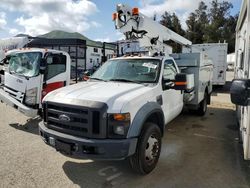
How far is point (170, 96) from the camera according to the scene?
5.31 metres

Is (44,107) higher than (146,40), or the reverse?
(146,40)

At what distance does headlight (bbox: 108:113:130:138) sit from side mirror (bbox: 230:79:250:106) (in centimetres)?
143

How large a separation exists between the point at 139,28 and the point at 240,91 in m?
3.80

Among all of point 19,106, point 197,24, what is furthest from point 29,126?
point 197,24

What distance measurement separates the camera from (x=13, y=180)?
385 centimetres

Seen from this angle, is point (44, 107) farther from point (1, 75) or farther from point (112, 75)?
point (1, 75)

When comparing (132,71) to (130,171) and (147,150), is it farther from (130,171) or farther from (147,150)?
(130,171)

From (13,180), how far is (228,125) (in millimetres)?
5915

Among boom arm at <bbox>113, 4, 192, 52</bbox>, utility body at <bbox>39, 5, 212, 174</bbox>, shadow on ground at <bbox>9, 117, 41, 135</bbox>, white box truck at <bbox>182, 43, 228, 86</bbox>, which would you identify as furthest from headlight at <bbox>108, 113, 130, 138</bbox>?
white box truck at <bbox>182, 43, 228, 86</bbox>

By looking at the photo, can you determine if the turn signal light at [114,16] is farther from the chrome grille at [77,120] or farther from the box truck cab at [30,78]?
the chrome grille at [77,120]

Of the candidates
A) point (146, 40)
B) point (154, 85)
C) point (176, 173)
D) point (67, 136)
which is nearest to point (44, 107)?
point (67, 136)

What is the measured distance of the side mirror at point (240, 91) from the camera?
282cm

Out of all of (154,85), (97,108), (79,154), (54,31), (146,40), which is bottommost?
(79,154)

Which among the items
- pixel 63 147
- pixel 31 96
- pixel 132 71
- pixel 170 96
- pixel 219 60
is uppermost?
pixel 219 60
